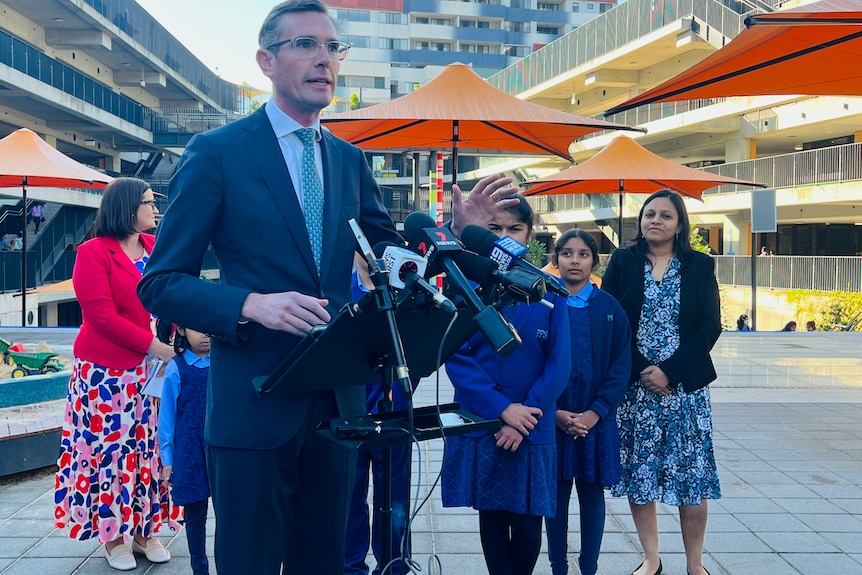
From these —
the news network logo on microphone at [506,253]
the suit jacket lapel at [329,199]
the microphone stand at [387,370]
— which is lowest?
the microphone stand at [387,370]

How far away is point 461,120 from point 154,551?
22.0 ft

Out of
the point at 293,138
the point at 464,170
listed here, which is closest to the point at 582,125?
the point at 293,138

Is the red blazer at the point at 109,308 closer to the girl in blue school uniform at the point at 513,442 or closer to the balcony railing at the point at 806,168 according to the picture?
the girl in blue school uniform at the point at 513,442

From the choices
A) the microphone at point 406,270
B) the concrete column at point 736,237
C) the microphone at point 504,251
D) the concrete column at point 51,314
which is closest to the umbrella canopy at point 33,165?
the microphone at point 504,251

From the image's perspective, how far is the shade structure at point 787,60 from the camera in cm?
529

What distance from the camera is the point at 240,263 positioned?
2113 mm

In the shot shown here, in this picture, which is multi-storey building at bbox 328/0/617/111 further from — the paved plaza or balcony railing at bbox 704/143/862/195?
the paved plaza

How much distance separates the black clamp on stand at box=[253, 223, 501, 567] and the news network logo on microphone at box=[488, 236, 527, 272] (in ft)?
0.62

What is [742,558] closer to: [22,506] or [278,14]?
[278,14]

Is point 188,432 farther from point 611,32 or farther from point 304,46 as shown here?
point 611,32

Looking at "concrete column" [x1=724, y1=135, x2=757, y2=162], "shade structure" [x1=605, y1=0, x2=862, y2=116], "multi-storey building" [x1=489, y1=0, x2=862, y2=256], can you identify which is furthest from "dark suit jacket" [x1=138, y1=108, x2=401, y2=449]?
"concrete column" [x1=724, y1=135, x2=757, y2=162]

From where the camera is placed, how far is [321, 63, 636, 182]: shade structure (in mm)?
9008

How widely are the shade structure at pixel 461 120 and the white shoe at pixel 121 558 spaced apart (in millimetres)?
5572

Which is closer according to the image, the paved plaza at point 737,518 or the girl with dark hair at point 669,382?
the girl with dark hair at point 669,382
